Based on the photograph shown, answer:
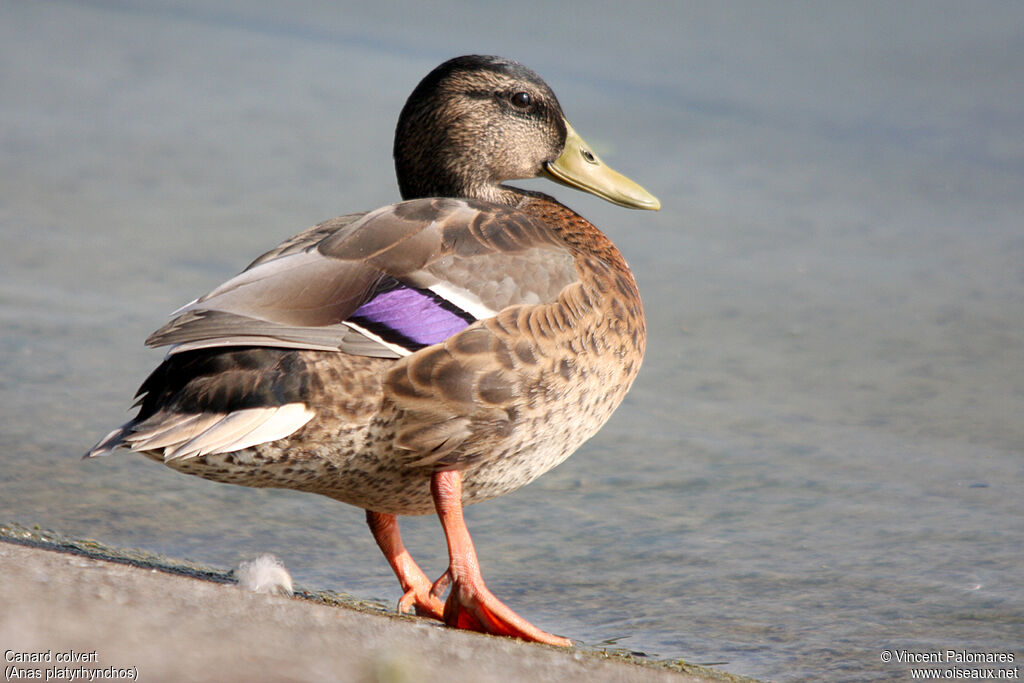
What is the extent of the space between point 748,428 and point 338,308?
2257 millimetres

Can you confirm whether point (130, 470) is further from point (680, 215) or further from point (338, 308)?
point (680, 215)

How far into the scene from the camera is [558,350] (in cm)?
330

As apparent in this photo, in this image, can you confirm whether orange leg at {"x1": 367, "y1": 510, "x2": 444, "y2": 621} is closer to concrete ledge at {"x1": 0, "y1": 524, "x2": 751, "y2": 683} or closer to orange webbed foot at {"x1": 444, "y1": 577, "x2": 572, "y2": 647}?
orange webbed foot at {"x1": 444, "y1": 577, "x2": 572, "y2": 647}

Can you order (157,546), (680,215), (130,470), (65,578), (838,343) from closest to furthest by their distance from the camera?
1. (65,578)
2. (157,546)
3. (130,470)
4. (838,343)
5. (680,215)

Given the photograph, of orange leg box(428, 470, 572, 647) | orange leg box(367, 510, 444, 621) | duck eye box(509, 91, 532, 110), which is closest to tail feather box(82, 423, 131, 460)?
orange leg box(428, 470, 572, 647)

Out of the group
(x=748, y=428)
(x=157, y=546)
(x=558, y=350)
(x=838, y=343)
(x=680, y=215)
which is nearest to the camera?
(x=558, y=350)

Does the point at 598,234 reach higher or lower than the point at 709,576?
higher

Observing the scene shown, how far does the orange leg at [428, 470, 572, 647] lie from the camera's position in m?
3.17

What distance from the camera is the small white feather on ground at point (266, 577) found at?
3.26m

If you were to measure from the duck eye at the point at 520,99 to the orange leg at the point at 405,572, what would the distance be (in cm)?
128

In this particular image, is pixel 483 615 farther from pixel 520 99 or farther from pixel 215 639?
pixel 520 99

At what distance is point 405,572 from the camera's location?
3643 mm

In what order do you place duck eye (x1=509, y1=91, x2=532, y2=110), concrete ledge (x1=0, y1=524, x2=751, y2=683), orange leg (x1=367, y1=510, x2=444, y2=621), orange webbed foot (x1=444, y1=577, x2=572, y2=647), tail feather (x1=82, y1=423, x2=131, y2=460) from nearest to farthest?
concrete ledge (x1=0, y1=524, x2=751, y2=683), tail feather (x1=82, y1=423, x2=131, y2=460), orange webbed foot (x1=444, y1=577, x2=572, y2=647), orange leg (x1=367, y1=510, x2=444, y2=621), duck eye (x1=509, y1=91, x2=532, y2=110)

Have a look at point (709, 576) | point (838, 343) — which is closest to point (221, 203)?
point (838, 343)
